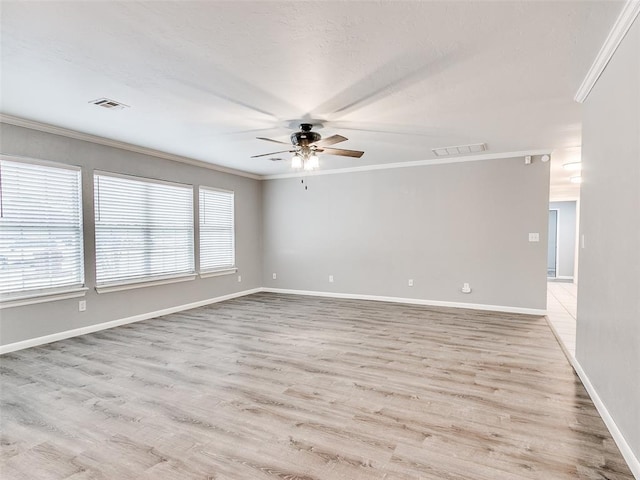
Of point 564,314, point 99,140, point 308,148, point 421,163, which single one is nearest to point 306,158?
point 308,148

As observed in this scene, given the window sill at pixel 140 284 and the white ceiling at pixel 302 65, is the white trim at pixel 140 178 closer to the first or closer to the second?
the white ceiling at pixel 302 65

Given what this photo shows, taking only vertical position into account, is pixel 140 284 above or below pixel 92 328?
above

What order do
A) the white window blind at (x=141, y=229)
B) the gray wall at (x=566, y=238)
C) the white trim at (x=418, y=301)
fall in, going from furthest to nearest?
the gray wall at (x=566, y=238) < the white trim at (x=418, y=301) < the white window blind at (x=141, y=229)

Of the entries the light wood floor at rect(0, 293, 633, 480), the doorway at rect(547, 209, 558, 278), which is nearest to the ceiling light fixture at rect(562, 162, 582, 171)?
the light wood floor at rect(0, 293, 633, 480)

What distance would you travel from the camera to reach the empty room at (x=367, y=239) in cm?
204

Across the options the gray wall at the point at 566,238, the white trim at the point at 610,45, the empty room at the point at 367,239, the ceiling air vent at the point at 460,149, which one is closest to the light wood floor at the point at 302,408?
the empty room at the point at 367,239

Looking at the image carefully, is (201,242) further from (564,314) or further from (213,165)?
(564,314)

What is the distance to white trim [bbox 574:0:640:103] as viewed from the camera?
196cm

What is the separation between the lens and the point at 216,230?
6621 mm

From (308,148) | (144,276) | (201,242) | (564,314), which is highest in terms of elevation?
(308,148)

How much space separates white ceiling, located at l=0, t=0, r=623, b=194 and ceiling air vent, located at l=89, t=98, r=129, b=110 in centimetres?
9

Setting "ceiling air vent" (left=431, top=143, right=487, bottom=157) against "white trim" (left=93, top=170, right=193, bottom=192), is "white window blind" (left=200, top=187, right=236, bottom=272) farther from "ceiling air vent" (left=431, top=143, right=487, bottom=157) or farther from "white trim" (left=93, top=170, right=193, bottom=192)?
"ceiling air vent" (left=431, top=143, right=487, bottom=157)

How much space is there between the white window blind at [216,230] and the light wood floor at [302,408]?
2179mm

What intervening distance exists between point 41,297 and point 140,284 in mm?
1258
